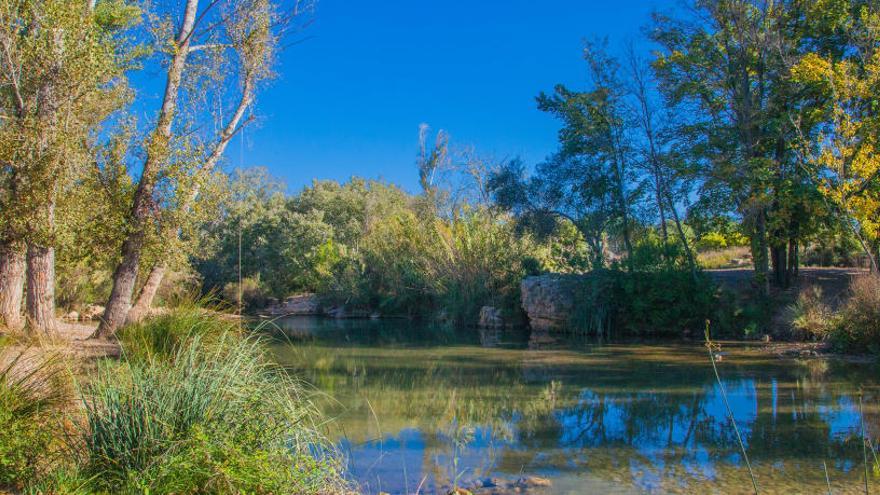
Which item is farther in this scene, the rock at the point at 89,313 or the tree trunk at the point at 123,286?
the rock at the point at 89,313

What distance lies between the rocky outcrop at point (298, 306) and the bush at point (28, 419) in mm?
28415

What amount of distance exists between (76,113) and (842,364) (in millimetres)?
14040

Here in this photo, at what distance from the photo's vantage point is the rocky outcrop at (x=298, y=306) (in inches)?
1344

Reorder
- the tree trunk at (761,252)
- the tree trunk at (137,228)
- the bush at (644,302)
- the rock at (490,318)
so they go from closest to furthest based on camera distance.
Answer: the tree trunk at (137,228)
the tree trunk at (761,252)
the bush at (644,302)
the rock at (490,318)

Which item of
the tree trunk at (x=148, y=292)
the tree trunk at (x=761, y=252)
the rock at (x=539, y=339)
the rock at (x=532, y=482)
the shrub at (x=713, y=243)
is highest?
the shrub at (x=713, y=243)

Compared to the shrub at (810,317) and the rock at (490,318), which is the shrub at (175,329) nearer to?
the shrub at (810,317)

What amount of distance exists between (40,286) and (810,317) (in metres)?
15.8

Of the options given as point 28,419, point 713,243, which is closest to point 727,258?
point 713,243

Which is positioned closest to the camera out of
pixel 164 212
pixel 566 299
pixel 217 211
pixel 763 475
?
pixel 763 475

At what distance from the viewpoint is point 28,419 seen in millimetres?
4652

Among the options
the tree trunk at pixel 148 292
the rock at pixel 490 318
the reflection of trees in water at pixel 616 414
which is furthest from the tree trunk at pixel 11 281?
the rock at pixel 490 318

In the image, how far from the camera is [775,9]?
59.4 ft

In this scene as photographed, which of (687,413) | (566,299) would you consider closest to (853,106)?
(566,299)

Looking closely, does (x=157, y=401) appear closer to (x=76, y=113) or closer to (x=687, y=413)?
(x=687, y=413)
